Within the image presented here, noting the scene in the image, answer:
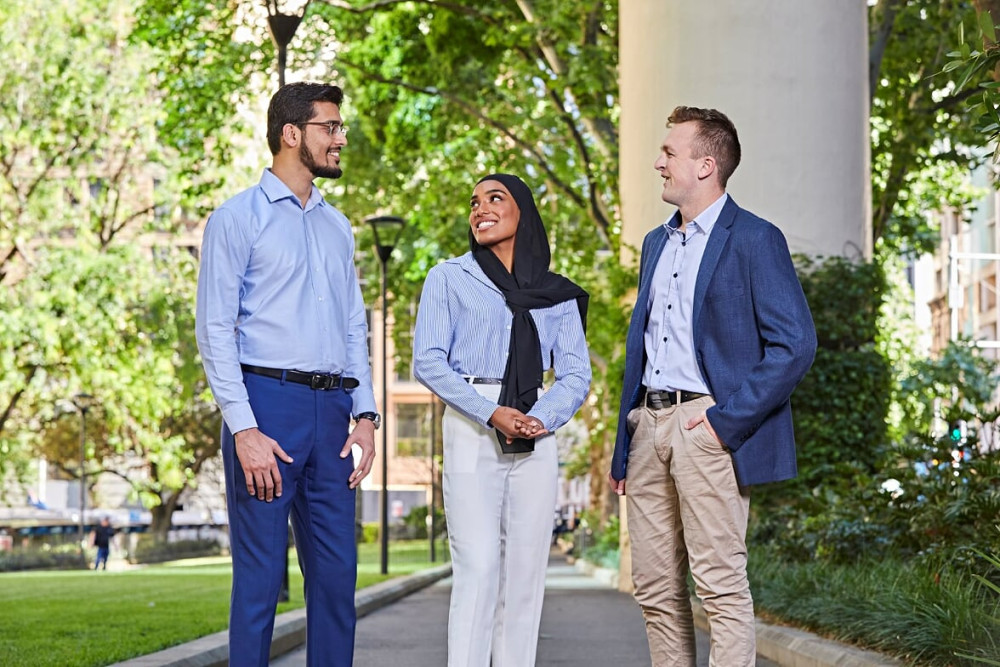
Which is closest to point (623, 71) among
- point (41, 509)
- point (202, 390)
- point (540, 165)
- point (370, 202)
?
point (540, 165)

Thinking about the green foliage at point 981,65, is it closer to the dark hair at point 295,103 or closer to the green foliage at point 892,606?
the green foliage at point 892,606

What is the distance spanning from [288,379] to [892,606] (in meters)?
3.87

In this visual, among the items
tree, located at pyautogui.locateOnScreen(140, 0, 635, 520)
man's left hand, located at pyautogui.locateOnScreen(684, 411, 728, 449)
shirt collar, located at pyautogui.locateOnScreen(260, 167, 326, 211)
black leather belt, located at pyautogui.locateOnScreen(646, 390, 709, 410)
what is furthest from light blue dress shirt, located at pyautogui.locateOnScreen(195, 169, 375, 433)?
tree, located at pyautogui.locateOnScreen(140, 0, 635, 520)

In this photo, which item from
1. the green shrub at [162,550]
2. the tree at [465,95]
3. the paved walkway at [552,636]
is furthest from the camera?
the green shrub at [162,550]

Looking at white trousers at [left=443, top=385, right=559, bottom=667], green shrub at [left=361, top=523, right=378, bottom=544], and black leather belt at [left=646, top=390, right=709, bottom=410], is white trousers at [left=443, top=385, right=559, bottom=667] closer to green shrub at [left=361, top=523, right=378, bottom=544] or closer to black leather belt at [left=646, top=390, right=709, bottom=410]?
black leather belt at [left=646, top=390, right=709, bottom=410]

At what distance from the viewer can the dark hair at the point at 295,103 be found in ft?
18.0

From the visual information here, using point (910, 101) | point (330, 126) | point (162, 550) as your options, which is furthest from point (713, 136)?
point (162, 550)

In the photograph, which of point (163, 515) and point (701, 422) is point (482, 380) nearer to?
point (701, 422)

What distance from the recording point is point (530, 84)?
24.7m

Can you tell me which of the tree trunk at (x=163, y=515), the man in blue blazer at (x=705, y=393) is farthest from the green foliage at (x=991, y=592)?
the tree trunk at (x=163, y=515)

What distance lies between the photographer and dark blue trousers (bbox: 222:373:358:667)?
17.2 ft

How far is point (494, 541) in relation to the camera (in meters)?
5.44

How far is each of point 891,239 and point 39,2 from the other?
20186 mm

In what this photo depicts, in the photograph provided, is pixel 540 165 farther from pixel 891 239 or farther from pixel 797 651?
pixel 797 651
